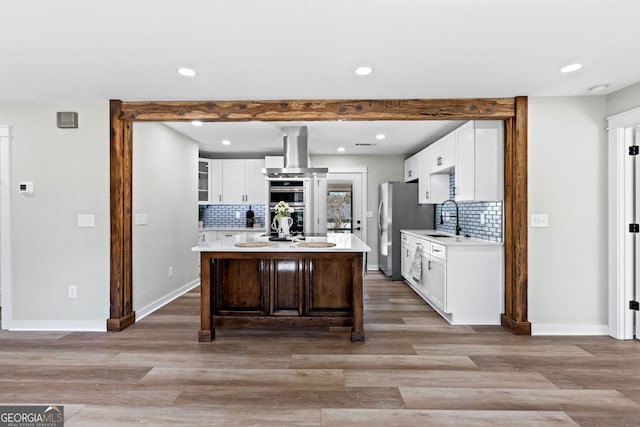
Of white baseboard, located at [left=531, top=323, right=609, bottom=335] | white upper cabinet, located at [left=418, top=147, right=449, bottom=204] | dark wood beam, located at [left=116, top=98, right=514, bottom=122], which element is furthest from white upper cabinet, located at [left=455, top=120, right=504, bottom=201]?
white upper cabinet, located at [left=418, top=147, right=449, bottom=204]

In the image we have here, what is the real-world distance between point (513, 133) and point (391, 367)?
2478 mm

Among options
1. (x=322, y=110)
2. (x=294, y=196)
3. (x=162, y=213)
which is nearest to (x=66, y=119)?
(x=162, y=213)

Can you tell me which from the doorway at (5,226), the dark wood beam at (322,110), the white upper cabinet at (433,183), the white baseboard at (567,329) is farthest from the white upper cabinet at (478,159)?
the doorway at (5,226)

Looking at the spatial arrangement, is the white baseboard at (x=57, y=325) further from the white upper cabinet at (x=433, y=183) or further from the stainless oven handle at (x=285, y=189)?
the white upper cabinet at (x=433, y=183)

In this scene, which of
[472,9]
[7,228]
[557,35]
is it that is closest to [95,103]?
[7,228]

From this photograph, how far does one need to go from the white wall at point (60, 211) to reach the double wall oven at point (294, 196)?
3135mm

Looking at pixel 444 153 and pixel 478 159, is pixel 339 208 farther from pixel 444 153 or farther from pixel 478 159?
pixel 478 159

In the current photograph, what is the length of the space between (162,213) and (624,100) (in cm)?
493

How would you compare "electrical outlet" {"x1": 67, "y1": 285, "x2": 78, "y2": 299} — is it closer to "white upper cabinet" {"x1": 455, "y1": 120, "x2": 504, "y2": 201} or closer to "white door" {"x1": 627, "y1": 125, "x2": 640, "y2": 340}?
"white upper cabinet" {"x1": 455, "y1": 120, "x2": 504, "y2": 201}

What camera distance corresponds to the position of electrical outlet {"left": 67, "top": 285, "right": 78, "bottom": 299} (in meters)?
3.66

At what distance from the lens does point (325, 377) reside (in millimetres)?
2588

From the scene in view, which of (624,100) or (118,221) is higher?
(624,100)

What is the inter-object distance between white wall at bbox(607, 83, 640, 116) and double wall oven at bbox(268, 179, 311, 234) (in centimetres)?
429

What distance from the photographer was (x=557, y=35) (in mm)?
2299
